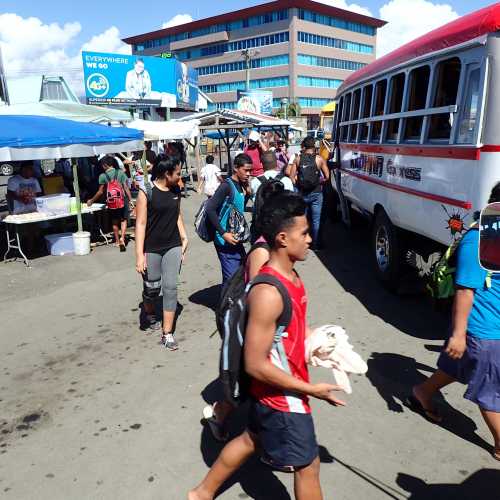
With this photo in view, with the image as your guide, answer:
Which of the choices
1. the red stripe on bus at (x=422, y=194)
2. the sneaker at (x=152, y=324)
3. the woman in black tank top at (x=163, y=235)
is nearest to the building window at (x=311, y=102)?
the red stripe on bus at (x=422, y=194)

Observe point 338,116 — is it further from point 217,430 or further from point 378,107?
point 217,430

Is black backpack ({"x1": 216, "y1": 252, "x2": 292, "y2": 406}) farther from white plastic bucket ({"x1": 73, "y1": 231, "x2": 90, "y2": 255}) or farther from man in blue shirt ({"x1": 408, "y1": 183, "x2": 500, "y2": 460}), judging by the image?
white plastic bucket ({"x1": 73, "y1": 231, "x2": 90, "y2": 255})

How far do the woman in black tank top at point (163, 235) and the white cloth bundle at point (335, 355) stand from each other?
2.69 m

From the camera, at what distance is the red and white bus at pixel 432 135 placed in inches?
153

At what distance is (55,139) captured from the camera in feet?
26.4

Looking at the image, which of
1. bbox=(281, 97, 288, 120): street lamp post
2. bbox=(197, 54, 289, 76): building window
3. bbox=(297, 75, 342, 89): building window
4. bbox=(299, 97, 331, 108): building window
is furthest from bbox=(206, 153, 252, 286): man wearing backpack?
bbox=(197, 54, 289, 76): building window

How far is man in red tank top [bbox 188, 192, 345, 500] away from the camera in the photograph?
2.03 meters

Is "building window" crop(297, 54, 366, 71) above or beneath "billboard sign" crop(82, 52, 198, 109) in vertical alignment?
above

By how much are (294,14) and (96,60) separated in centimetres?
5406

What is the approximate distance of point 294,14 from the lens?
69062mm

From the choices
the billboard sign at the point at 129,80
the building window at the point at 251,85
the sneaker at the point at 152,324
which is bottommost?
the sneaker at the point at 152,324

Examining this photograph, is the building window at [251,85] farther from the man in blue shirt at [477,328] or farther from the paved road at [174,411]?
the man in blue shirt at [477,328]

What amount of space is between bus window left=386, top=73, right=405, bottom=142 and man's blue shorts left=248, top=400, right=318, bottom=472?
4506 mm

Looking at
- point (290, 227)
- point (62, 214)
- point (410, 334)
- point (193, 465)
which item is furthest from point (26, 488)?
point (62, 214)
